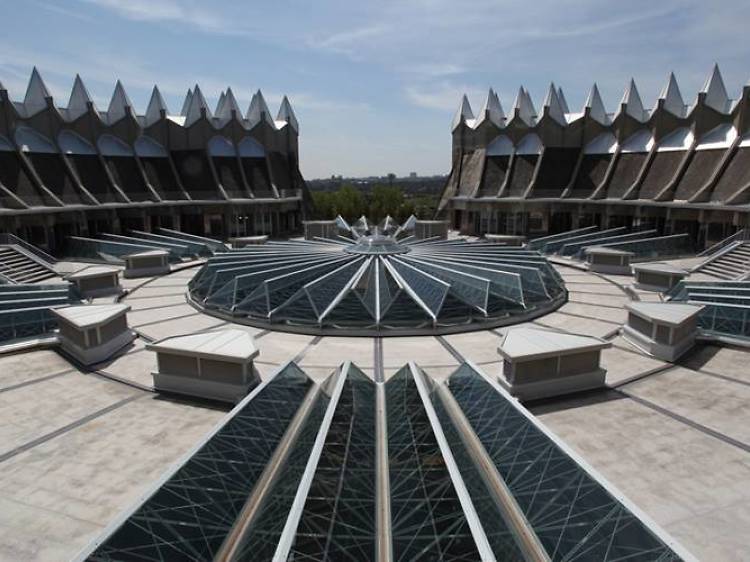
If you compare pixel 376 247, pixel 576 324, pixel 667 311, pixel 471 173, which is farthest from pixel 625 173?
pixel 667 311

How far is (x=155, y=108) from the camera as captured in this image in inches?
2185

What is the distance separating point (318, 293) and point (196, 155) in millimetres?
38120

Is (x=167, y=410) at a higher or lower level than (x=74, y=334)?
lower

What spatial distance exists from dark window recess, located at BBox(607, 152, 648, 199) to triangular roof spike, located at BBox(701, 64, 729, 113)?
714cm

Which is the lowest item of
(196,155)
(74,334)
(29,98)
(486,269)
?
(74,334)

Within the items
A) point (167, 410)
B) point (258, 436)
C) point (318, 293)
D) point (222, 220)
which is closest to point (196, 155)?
point (222, 220)

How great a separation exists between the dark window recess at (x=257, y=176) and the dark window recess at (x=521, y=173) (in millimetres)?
27031

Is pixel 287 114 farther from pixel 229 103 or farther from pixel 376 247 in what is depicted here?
pixel 376 247

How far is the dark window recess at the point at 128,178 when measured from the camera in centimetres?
4881

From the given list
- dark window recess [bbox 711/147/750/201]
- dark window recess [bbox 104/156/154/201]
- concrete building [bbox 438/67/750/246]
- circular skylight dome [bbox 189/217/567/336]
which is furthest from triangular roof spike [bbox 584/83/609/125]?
dark window recess [bbox 104/156/154/201]

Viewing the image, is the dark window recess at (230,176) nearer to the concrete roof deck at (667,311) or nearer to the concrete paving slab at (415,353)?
the concrete paving slab at (415,353)

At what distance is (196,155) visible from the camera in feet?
181

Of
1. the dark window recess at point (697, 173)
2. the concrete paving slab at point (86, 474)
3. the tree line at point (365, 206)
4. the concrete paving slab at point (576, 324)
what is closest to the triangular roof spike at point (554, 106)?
the dark window recess at point (697, 173)

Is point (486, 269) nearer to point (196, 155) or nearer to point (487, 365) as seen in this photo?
point (487, 365)
